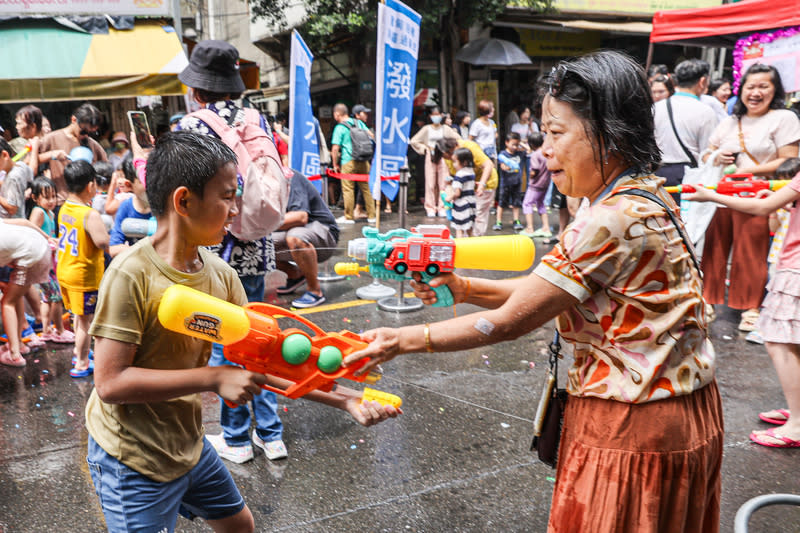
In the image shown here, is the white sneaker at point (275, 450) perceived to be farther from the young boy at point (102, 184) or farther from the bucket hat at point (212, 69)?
the young boy at point (102, 184)

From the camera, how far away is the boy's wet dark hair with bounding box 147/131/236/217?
1750mm

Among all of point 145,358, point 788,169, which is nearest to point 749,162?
point 788,169

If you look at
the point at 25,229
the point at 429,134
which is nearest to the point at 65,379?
the point at 25,229

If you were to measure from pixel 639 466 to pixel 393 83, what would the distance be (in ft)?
15.9

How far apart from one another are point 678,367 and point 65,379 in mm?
4344

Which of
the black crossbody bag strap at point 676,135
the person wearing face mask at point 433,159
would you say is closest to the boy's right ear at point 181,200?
the black crossbody bag strap at point 676,135

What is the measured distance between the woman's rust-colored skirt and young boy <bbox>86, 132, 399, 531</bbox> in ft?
1.69

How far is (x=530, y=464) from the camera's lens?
10.9 feet

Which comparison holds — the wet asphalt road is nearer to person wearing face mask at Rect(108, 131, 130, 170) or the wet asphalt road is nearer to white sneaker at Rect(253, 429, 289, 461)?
white sneaker at Rect(253, 429, 289, 461)

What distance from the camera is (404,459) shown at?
11.1ft

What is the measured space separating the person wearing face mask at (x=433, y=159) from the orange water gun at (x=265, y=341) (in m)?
10.0

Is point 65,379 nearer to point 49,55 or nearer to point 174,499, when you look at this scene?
point 174,499

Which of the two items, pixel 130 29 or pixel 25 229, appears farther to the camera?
pixel 130 29

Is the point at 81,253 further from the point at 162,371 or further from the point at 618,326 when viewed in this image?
the point at 618,326
